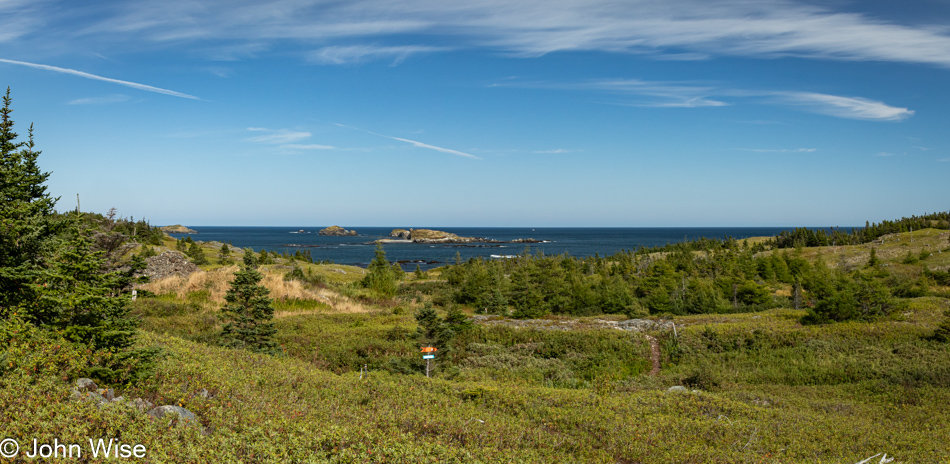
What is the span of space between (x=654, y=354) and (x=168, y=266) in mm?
32422

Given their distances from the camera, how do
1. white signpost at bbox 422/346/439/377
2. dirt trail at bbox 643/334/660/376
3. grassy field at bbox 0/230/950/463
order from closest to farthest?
grassy field at bbox 0/230/950/463, white signpost at bbox 422/346/439/377, dirt trail at bbox 643/334/660/376

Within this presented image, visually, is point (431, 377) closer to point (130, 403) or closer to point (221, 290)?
point (130, 403)

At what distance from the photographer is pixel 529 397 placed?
36.0ft

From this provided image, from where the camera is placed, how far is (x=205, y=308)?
82.5 feet

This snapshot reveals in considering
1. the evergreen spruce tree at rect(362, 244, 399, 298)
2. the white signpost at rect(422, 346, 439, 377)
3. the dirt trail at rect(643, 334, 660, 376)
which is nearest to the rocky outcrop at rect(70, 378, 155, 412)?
the white signpost at rect(422, 346, 439, 377)

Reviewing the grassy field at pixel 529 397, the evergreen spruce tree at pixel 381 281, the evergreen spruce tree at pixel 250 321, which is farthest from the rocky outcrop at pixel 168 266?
the evergreen spruce tree at pixel 250 321

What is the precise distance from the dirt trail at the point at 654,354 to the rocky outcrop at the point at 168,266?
1191 inches

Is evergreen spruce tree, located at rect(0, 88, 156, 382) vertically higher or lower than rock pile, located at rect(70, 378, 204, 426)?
higher

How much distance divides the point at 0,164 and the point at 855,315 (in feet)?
106

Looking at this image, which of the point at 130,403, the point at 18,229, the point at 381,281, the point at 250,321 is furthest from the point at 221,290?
the point at 130,403

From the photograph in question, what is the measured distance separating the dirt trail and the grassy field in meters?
0.26

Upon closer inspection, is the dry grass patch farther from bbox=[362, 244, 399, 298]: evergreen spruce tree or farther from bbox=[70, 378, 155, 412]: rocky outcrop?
bbox=[70, 378, 155, 412]: rocky outcrop

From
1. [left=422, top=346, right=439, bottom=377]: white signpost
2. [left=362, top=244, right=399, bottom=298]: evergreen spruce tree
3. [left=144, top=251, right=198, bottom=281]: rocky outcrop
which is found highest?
[left=144, top=251, right=198, bottom=281]: rocky outcrop

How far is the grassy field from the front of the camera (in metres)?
6.14
